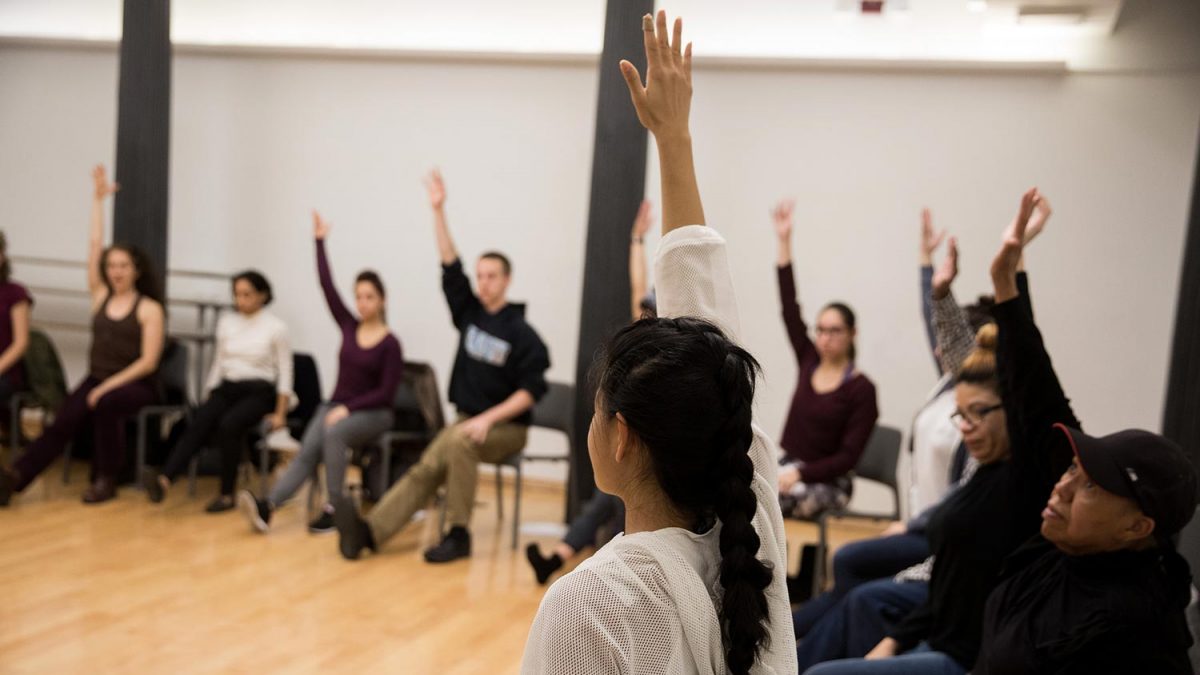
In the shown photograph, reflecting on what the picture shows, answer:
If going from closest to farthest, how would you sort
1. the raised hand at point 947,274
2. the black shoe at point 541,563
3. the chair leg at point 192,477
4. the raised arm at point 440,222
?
the raised hand at point 947,274, the black shoe at point 541,563, the raised arm at point 440,222, the chair leg at point 192,477

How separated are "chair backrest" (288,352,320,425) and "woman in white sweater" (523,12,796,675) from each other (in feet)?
17.6

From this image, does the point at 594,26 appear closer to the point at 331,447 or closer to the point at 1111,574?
the point at 331,447

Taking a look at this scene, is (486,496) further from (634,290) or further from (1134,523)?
(1134,523)

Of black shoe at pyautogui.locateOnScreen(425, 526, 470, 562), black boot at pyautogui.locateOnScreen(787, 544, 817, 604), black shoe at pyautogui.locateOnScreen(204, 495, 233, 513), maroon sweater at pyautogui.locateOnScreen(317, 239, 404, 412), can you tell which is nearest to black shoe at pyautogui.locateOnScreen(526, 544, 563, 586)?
black shoe at pyautogui.locateOnScreen(425, 526, 470, 562)

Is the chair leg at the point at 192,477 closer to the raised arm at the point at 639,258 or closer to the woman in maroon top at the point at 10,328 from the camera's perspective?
the woman in maroon top at the point at 10,328

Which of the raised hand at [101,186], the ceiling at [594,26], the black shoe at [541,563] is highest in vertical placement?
the ceiling at [594,26]

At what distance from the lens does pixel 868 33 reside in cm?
615

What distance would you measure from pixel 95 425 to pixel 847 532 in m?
4.07

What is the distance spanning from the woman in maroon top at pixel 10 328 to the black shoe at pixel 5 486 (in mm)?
839

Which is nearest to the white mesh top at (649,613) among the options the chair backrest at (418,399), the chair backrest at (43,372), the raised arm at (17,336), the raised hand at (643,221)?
the raised hand at (643,221)

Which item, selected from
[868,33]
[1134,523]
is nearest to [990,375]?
[1134,523]

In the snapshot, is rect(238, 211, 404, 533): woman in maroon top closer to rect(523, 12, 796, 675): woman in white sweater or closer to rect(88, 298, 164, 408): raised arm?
rect(88, 298, 164, 408): raised arm

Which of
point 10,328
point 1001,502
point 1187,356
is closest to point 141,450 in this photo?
point 10,328

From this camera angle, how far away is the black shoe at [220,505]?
5.71 m
